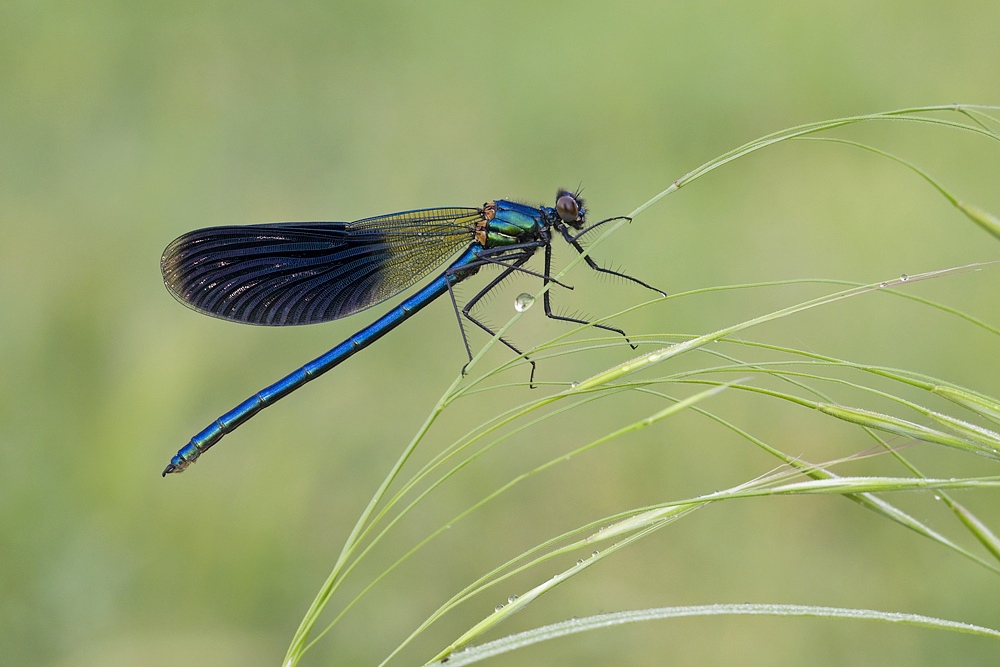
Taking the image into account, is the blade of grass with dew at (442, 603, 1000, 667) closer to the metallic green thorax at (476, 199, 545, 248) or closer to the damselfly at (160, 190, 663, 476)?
the damselfly at (160, 190, 663, 476)

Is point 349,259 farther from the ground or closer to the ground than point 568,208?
closer to the ground

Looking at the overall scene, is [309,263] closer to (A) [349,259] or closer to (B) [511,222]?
(A) [349,259]

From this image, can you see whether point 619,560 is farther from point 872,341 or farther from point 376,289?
point 872,341

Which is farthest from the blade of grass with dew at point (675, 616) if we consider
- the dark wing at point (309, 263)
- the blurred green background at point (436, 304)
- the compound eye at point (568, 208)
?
the blurred green background at point (436, 304)

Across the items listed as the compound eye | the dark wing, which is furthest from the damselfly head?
the dark wing

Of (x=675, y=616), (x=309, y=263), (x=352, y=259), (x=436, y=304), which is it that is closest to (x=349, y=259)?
(x=352, y=259)

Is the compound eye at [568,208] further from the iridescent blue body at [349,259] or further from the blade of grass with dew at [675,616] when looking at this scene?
the blade of grass with dew at [675,616]
